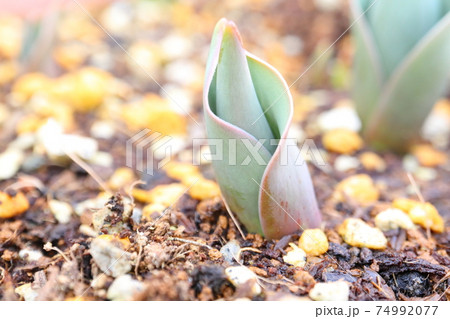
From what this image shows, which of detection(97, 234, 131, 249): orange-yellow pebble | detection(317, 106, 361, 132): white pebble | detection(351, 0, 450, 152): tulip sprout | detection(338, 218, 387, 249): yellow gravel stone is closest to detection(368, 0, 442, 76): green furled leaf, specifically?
detection(351, 0, 450, 152): tulip sprout

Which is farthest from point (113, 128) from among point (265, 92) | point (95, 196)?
point (265, 92)

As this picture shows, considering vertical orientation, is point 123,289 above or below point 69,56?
below

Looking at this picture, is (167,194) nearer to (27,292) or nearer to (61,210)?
(61,210)

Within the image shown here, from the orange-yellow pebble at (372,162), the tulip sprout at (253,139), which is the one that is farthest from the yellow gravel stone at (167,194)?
the orange-yellow pebble at (372,162)

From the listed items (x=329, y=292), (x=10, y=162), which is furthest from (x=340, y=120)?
(x=10, y=162)

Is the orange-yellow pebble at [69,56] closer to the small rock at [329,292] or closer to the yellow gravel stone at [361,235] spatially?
the yellow gravel stone at [361,235]

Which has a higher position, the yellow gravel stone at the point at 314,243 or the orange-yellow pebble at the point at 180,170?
the orange-yellow pebble at the point at 180,170

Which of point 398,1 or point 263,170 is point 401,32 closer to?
point 398,1
